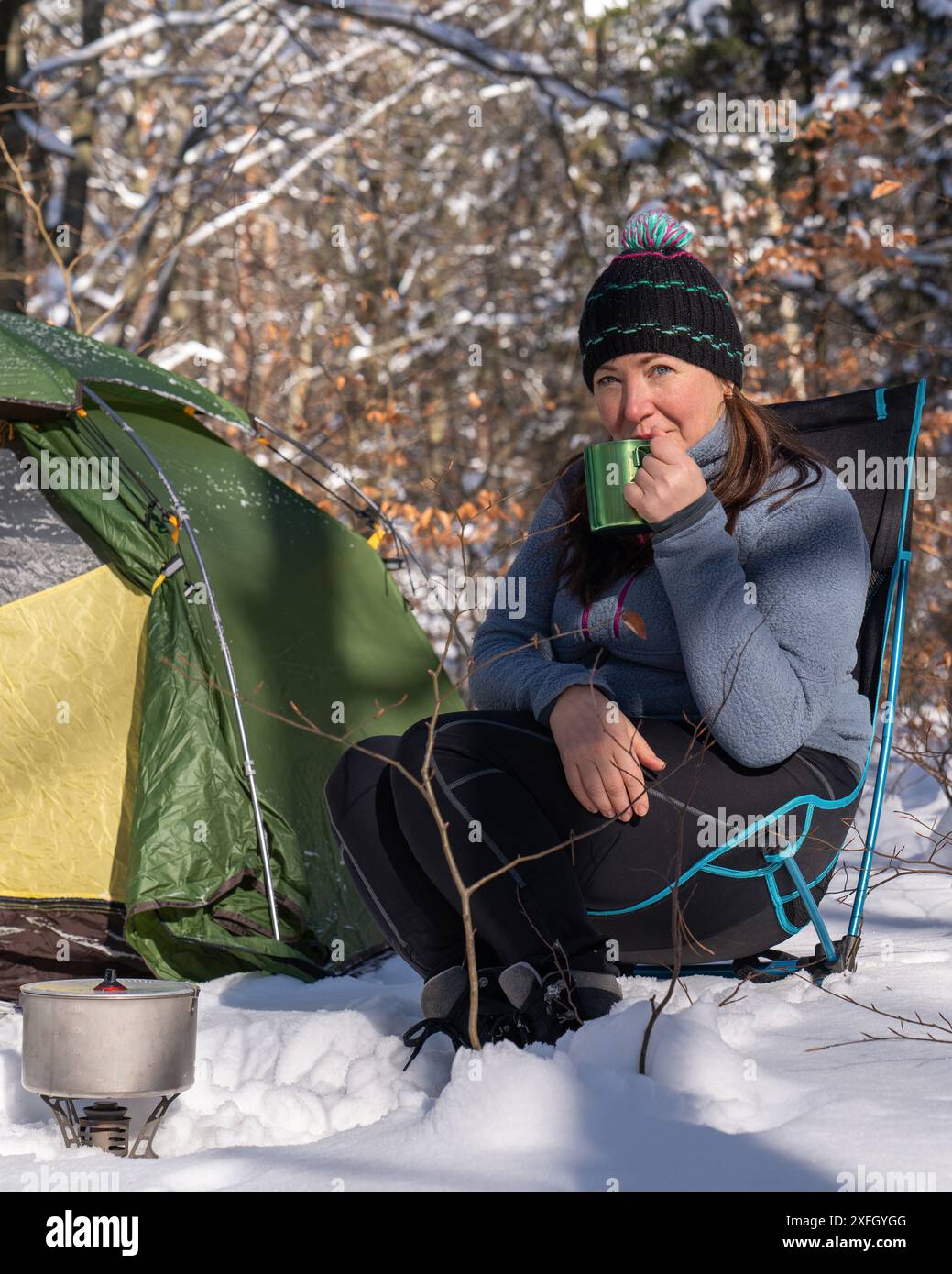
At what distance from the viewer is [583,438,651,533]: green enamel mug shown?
1.99 meters

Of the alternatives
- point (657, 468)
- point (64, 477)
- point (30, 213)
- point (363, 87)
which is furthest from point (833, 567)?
point (363, 87)

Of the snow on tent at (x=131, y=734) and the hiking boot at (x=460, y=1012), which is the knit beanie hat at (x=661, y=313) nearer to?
the hiking boot at (x=460, y=1012)

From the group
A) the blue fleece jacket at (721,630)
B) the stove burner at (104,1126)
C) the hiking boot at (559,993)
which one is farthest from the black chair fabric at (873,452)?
the stove burner at (104,1126)

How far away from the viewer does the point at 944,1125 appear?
1553 millimetres

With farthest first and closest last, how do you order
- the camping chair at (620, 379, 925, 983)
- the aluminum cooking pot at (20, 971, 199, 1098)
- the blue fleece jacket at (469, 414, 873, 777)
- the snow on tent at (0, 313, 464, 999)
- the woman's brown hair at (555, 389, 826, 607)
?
the snow on tent at (0, 313, 464, 999), the camping chair at (620, 379, 925, 983), the woman's brown hair at (555, 389, 826, 607), the blue fleece jacket at (469, 414, 873, 777), the aluminum cooking pot at (20, 971, 199, 1098)

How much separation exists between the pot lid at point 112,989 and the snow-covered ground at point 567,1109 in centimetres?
19

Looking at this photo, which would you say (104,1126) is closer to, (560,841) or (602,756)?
(560,841)

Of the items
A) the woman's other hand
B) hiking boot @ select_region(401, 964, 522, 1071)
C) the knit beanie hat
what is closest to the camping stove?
hiking boot @ select_region(401, 964, 522, 1071)

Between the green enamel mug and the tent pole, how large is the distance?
1.18 meters

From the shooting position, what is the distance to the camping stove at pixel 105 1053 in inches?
71.0

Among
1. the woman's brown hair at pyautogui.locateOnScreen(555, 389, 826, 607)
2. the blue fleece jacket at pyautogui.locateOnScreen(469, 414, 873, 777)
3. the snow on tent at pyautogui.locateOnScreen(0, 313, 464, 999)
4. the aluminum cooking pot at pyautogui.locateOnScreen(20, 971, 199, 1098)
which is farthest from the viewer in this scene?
the snow on tent at pyautogui.locateOnScreen(0, 313, 464, 999)

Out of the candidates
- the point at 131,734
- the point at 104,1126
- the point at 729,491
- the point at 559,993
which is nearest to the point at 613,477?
the point at 729,491

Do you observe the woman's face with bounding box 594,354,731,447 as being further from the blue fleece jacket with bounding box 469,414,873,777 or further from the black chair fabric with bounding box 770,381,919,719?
the black chair fabric with bounding box 770,381,919,719

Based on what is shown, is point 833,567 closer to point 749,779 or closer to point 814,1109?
point 749,779
